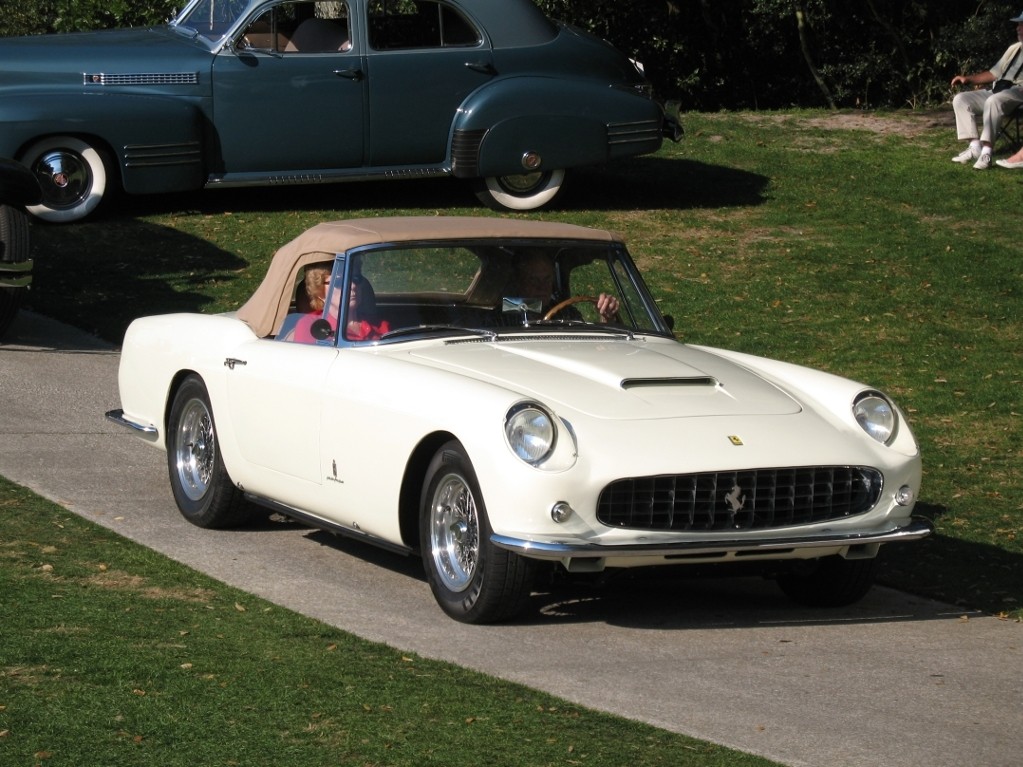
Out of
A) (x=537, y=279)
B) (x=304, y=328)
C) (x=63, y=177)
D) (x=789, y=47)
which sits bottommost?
(x=63, y=177)

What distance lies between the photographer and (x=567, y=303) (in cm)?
761

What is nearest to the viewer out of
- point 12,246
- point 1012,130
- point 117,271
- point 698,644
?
point 698,644

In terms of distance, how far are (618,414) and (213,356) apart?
236 cm

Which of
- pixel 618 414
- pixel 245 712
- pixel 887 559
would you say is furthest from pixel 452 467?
pixel 887 559

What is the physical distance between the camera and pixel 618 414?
6.30 metres

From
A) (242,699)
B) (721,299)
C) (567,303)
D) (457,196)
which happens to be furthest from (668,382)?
(457,196)

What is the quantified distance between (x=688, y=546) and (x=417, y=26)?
33.2 feet

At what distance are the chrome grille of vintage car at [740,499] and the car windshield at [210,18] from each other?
32.0ft

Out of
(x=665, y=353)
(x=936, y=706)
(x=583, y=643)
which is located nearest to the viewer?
(x=936, y=706)

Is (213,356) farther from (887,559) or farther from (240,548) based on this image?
(887,559)

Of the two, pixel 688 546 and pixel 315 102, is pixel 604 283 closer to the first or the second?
Answer: pixel 688 546

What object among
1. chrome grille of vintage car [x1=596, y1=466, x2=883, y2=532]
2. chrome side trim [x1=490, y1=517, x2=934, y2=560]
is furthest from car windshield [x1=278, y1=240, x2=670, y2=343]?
chrome side trim [x1=490, y1=517, x2=934, y2=560]

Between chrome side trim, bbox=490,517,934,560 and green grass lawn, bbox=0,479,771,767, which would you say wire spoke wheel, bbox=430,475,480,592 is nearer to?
chrome side trim, bbox=490,517,934,560

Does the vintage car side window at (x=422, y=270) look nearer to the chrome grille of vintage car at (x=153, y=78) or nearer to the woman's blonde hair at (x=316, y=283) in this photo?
the woman's blonde hair at (x=316, y=283)
